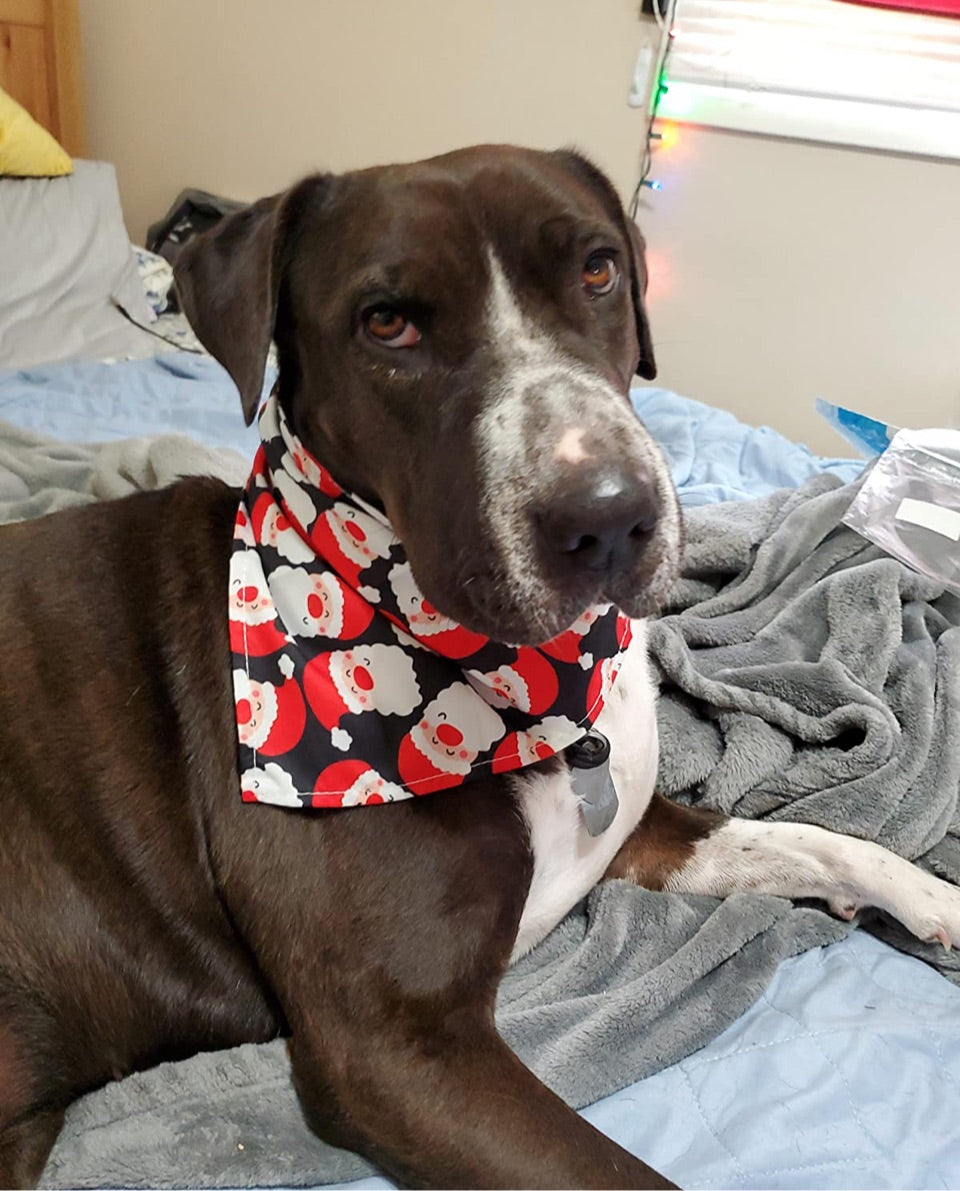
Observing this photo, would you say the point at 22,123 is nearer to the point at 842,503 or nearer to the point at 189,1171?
the point at 842,503

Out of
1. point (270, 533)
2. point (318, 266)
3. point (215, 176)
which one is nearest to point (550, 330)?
point (318, 266)

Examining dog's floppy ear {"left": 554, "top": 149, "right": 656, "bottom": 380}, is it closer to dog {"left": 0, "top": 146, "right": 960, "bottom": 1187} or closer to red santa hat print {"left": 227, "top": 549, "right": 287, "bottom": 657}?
dog {"left": 0, "top": 146, "right": 960, "bottom": 1187}

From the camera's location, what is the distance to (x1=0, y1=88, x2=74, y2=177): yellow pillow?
350 cm

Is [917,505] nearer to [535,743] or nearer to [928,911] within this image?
[928,911]

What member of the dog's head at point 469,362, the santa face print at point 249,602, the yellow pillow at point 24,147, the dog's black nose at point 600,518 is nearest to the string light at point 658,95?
the yellow pillow at point 24,147

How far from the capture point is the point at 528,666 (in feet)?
3.89

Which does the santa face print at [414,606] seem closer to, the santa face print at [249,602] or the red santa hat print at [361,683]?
the red santa hat print at [361,683]

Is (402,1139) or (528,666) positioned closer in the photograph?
(402,1139)

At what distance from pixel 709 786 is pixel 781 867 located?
20cm

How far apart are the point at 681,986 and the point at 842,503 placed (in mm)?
1089

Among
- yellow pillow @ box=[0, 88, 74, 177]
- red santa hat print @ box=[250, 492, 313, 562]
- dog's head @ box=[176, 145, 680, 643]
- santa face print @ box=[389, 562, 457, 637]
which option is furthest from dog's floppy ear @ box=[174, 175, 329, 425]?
yellow pillow @ box=[0, 88, 74, 177]

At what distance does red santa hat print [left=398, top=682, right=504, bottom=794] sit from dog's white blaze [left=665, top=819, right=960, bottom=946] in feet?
1.65

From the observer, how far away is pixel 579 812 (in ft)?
4.18

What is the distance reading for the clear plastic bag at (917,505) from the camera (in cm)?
185
